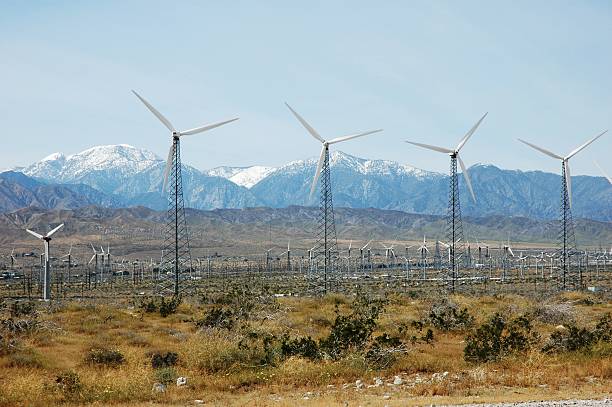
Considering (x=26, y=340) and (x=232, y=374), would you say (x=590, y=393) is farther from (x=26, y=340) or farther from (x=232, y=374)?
(x=26, y=340)

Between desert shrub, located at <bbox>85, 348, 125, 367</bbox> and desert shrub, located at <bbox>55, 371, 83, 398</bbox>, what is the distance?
5.34 meters

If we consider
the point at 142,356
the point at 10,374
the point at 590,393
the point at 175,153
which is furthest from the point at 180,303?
the point at 590,393

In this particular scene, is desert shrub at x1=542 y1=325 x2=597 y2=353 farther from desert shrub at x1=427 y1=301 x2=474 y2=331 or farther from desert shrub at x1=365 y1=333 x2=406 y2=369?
desert shrub at x1=427 y1=301 x2=474 y2=331

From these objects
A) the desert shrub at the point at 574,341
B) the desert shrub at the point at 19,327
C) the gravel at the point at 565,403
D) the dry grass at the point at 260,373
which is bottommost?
the dry grass at the point at 260,373

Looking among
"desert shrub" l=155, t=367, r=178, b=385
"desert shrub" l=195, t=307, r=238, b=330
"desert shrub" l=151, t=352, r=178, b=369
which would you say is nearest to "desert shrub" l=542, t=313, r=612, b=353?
"desert shrub" l=155, t=367, r=178, b=385

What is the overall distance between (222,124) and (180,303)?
16426 mm

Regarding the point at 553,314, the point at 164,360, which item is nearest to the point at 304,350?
the point at 164,360

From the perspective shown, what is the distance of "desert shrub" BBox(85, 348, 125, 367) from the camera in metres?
26.8

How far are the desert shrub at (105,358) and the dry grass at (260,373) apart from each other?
0.30 m

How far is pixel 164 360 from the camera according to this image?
26.8m

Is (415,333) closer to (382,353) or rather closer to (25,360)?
(382,353)

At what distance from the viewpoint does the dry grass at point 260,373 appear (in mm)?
19969

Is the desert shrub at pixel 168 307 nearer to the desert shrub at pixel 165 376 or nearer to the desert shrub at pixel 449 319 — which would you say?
the desert shrub at pixel 449 319

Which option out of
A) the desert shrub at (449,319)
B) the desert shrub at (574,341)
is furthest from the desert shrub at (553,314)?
the desert shrub at (574,341)
